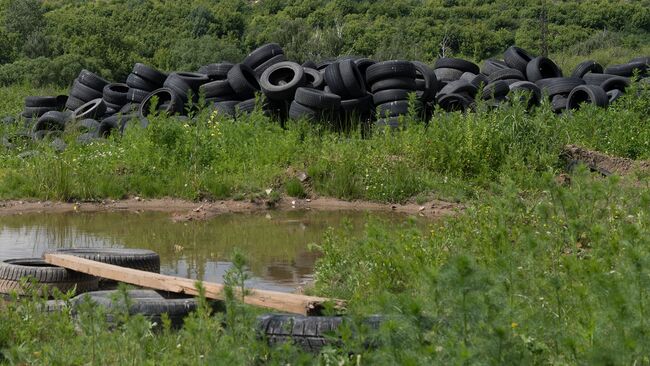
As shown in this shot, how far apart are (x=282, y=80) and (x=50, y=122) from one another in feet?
14.9

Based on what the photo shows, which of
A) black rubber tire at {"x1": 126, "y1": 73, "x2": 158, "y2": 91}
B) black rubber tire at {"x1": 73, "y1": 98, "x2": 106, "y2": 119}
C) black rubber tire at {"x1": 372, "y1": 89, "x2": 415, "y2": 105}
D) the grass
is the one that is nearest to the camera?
the grass

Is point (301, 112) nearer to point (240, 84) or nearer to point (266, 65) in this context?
point (240, 84)

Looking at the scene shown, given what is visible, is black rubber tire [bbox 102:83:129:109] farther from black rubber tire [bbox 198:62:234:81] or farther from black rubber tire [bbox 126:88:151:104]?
black rubber tire [bbox 198:62:234:81]

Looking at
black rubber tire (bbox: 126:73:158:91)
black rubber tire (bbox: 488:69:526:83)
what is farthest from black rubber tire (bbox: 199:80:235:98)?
black rubber tire (bbox: 488:69:526:83)

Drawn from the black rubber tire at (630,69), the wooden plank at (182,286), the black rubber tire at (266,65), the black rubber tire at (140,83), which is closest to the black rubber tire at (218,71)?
the black rubber tire at (266,65)

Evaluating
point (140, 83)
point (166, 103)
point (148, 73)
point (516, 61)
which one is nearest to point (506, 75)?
point (516, 61)

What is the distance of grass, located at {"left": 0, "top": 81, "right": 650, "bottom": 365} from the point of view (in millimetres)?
4199

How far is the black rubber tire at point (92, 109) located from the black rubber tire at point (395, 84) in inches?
221

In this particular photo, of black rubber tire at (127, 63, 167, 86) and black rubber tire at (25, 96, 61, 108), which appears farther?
black rubber tire at (25, 96, 61, 108)

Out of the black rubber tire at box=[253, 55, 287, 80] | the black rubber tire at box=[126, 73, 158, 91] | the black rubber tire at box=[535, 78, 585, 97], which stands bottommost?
the black rubber tire at box=[535, 78, 585, 97]

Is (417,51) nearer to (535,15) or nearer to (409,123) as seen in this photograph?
(535,15)

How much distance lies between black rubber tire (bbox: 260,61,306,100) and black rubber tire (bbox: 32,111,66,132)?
4.04 m

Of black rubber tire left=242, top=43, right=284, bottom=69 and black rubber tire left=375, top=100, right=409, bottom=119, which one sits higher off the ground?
black rubber tire left=242, top=43, right=284, bottom=69

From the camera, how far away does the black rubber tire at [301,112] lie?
17.1m
